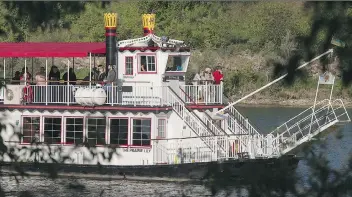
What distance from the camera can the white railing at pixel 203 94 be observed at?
72.4 feet

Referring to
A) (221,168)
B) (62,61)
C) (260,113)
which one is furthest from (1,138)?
(260,113)

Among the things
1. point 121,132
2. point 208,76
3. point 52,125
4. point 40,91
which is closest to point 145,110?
point 121,132

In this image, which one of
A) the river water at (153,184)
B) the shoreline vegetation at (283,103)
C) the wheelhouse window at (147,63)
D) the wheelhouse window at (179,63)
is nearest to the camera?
the river water at (153,184)

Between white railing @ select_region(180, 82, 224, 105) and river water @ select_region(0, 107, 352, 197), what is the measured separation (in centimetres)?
191

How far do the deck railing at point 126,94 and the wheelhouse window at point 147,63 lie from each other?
1.05 ft

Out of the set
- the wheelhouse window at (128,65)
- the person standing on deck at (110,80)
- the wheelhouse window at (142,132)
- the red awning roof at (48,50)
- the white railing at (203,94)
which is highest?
the red awning roof at (48,50)

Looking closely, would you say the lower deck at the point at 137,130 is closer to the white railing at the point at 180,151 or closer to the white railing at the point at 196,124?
the white railing at the point at 180,151

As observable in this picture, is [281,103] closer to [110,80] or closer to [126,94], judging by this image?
[126,94]

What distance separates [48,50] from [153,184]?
3511 mm

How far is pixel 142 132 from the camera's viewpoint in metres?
21.5

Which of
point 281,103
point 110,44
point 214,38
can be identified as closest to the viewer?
point 110,44

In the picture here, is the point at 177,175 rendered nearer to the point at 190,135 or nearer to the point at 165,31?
the point at 190,135

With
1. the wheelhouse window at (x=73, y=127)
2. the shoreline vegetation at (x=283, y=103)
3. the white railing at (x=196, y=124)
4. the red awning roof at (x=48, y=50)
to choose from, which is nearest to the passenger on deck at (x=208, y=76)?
the white railing at (x=196, y=124)

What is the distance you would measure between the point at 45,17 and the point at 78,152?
1717 millimetres
